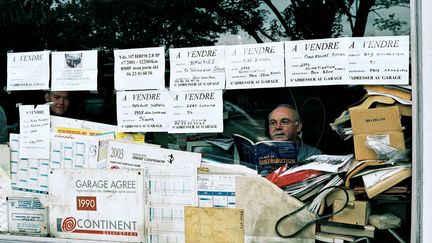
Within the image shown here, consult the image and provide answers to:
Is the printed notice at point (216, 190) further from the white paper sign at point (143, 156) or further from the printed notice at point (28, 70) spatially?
the printed notice at point (28, 70)

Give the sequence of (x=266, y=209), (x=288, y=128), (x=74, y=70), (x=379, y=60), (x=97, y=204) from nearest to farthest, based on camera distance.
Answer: (x=379, y=60), (x=266, y=209), (x=288, y=128), (x=97, y=204), (x=74, y=70)

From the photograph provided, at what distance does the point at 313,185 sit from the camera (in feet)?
9.39

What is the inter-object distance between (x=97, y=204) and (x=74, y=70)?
2.67 ft

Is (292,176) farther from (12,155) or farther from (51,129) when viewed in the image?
(12,155)

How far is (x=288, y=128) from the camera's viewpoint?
2.99m

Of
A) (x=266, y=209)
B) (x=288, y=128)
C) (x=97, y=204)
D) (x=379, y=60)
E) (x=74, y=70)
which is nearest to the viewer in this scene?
(x=379, y=60)

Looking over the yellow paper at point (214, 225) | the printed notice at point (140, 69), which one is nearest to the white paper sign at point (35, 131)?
the printed notice at point (140, 69)

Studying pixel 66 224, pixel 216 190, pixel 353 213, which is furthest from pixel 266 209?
pixel 66 224

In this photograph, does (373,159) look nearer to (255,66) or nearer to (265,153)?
(265,153)

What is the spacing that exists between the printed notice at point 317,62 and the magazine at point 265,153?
1.18ft

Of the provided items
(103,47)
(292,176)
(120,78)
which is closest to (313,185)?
(292,176)

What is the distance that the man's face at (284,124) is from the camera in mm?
2977

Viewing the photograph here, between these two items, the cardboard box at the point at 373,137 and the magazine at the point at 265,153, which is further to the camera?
the magazine at the point at 265,153

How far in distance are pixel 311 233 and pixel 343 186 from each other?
1.00 ft
